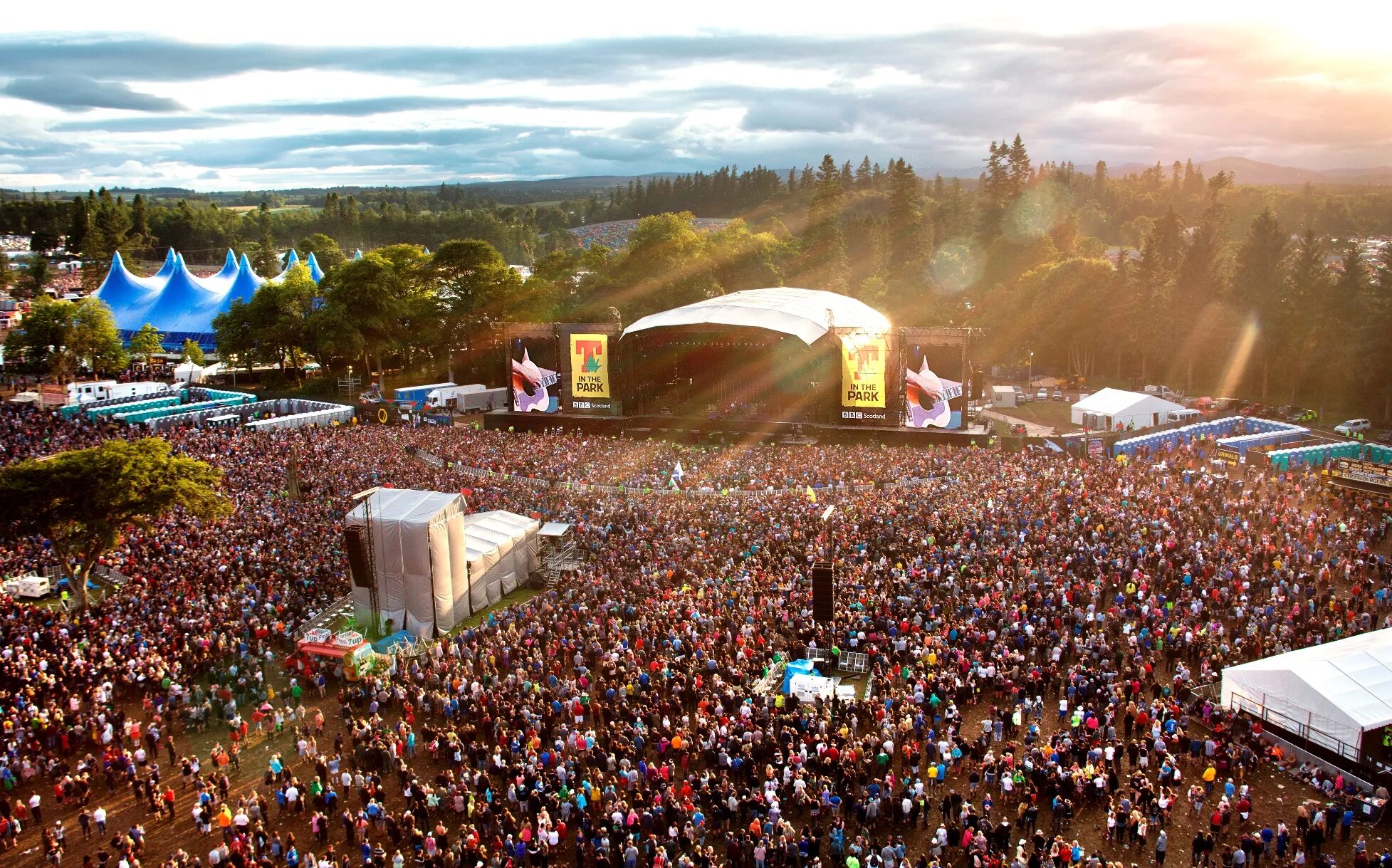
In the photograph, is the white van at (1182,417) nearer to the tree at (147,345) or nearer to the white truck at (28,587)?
the white truck at (28,587)

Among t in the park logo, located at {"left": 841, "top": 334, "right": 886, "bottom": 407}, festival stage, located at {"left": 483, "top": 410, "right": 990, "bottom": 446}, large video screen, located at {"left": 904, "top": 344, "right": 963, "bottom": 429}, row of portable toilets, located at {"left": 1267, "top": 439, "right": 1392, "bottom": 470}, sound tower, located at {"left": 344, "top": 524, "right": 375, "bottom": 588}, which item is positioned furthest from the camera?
t in the park logo, located at {"left": 841, "top": 334, "right": 886, "bottom": 407}

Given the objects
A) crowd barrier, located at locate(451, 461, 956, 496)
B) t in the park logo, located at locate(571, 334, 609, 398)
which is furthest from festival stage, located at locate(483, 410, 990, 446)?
crowd barrier, located at locate(451, 461, 956, 496)

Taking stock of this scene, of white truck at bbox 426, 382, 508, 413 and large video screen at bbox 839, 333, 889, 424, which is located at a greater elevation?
large video screen at bbox 839, 333, 889, 424

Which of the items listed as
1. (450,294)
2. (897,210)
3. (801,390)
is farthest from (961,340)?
(897,210)

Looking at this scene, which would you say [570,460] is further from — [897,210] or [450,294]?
[897,210]

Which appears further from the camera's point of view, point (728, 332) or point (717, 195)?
point (717, 195)

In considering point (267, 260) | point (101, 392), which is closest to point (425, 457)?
point (101, 392)

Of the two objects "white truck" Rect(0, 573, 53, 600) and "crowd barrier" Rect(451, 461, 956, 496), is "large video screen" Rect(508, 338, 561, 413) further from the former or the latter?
"white truck" Rect(0, 573, 53, 600)
